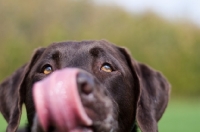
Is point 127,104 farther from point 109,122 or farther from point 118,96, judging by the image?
point 109,122

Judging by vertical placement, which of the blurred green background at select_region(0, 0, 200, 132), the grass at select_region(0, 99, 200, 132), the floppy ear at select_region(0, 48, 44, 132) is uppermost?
the floppy ear at select_region(0, 48, 44, 132)

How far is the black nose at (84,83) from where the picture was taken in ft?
11.6

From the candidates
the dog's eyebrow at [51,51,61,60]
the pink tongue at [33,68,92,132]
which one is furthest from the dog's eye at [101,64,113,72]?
the pink tongue at [33,68,92,132]

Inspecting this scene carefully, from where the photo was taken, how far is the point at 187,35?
4666cm

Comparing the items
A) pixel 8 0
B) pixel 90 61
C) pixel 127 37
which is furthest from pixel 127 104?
pixel 8 0

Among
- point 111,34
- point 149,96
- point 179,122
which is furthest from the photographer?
point 111,34

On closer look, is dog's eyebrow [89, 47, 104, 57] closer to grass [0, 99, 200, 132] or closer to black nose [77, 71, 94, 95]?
black nose [77, 71, 94, 95]

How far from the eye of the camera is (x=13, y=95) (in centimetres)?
582

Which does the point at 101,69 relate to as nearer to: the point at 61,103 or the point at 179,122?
the point at 61,103

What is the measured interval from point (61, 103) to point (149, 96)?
243 cm

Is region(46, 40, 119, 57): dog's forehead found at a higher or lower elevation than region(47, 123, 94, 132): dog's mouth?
higher

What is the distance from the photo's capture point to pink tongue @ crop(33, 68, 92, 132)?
3.49 meters

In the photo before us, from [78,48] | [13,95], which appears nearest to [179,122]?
[13,95]

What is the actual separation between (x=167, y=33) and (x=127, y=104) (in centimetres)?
4113
